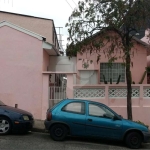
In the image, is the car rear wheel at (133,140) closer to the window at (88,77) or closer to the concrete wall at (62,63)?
the window at (88,77)

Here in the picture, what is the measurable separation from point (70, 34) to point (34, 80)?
304cm

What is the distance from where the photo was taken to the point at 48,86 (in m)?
13.1

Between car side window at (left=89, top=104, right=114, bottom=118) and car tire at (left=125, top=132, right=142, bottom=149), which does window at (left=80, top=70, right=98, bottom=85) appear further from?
car tire at (left=125, top=132, right=142, bottom=149)

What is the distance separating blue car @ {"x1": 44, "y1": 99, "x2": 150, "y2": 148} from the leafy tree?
91.6 inches

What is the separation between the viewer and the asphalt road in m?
8.62

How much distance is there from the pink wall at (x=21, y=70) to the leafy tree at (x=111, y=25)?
212cm

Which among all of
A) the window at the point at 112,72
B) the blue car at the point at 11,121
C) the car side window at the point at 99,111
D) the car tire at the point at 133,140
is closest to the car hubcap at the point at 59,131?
the car side window at the point at 99,111

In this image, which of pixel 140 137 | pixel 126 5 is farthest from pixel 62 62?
pixel 140 137

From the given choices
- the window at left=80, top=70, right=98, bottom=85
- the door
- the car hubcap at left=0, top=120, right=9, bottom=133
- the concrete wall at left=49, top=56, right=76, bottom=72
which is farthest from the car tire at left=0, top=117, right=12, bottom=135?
the window at left=80, top=70, right=98, bottom=85

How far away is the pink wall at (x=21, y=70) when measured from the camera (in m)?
13.0

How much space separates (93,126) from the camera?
9.38 metres

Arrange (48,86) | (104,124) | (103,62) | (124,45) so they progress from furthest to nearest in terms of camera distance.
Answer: (103,62), (48,86), (124,45), (104,124)

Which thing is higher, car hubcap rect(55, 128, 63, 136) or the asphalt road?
car hubcap rect(55, 128, 63, 136)

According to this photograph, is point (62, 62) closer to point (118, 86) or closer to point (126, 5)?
point (118, 86)
